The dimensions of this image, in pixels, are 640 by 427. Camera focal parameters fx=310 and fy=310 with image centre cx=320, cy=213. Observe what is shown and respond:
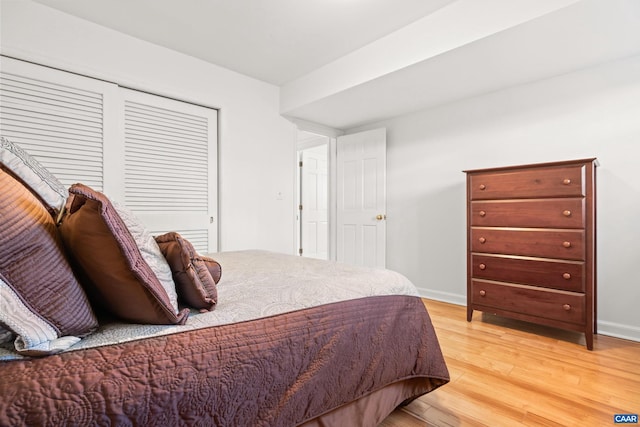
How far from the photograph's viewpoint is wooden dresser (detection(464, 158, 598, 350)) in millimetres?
2215

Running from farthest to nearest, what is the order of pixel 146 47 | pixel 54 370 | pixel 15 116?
pixel 146 47, pixel 15 116, pixel 54 370

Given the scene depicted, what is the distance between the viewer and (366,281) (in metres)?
1.41

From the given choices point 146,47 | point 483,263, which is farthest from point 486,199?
point 146,47

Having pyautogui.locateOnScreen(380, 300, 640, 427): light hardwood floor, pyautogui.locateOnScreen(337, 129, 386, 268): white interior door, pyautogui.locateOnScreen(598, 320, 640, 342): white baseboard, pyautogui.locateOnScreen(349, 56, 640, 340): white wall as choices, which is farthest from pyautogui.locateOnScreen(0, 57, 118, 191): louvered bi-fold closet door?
pyautogui.locateOnScreen(598, 320, 640, 342): white baseboard

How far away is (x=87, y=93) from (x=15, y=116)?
1.70 ft

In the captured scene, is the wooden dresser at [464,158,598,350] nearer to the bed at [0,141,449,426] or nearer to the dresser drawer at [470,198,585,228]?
the dresser drawer at [470,198,585,228]

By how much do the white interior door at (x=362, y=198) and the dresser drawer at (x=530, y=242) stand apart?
1.40 metres

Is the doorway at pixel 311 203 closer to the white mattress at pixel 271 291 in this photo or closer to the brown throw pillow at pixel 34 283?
the white mattress at pixel 271 291

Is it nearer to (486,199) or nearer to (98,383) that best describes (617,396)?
(486,199)

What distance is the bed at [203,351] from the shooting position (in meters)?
0.67

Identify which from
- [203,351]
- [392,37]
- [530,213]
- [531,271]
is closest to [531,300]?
[531,271]

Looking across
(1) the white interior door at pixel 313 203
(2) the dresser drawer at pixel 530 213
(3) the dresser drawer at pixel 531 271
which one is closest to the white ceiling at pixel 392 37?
(2) the dresser drawer at pixel 530 213

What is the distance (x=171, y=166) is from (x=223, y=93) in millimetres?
986

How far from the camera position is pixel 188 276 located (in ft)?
3.34
